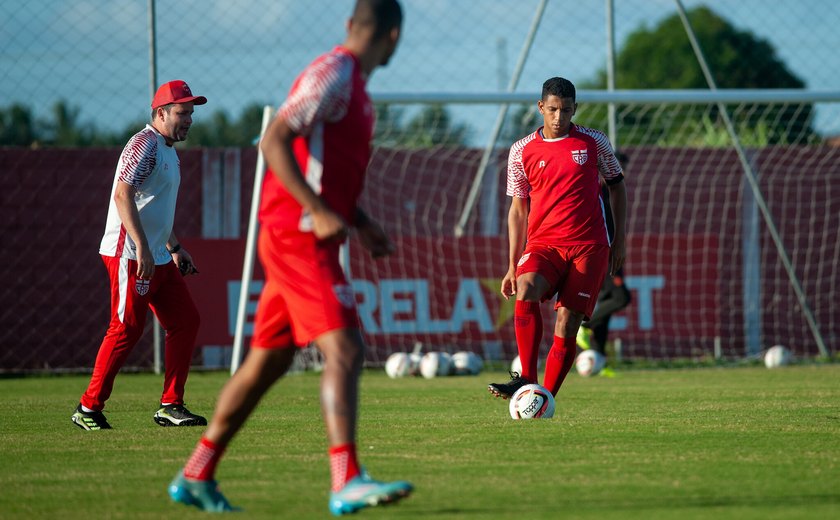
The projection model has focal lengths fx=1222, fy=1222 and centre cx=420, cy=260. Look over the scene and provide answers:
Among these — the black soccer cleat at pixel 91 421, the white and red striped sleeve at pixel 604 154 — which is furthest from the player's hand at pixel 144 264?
the white and red striped sleeve at pixel 604 154

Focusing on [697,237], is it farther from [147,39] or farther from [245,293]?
A: [147,39]

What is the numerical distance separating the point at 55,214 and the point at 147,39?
2.67m

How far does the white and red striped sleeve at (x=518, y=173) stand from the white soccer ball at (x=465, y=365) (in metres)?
5.79

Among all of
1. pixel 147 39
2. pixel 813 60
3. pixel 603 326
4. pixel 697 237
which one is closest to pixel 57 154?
pixel 147 39

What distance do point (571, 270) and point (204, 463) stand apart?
14.9 ft

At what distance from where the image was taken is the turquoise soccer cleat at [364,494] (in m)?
4.41

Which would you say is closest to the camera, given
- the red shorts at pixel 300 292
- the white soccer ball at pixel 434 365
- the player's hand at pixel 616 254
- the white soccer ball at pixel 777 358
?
the red shorts at pixel 300 292

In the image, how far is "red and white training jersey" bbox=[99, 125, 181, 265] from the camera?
8.12 meters

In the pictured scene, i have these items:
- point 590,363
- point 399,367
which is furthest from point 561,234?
point 399,367

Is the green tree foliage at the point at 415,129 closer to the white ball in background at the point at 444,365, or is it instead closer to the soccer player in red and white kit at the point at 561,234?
the white ball in background at the point at 444,365

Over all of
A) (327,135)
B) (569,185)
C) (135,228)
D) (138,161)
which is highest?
(327,135)

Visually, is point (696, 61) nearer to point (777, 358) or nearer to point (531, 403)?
point (777, 358)

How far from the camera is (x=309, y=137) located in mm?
4875

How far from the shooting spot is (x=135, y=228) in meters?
7.81
